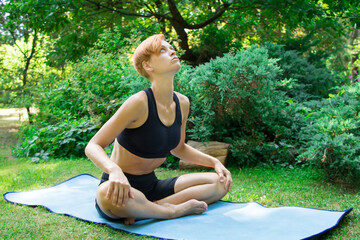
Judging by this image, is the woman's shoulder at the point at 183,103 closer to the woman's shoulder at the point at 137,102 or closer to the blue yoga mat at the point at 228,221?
the woman's shoulder at the point at 137,102

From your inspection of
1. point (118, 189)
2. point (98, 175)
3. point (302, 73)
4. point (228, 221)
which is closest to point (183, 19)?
point (302, 73)

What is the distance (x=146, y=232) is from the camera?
2660 millimetres

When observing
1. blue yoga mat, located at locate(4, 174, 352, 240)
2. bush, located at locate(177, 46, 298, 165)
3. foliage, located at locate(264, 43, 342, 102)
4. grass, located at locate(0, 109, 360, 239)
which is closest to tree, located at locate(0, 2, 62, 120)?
grass, located at locate(0, 109, 360, 239)

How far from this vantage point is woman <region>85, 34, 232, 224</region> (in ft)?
8.91

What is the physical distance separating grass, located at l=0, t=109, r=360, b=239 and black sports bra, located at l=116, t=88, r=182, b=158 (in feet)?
2.17

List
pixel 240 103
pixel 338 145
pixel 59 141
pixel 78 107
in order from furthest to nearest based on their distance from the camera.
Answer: pixel 78 107 → pixel 59 141 → pixel 240 103 → pixel 338 145

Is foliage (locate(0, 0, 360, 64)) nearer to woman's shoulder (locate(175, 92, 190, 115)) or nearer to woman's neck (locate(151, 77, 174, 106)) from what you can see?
woman's shoulder (locate(175, 92, 190, 115))

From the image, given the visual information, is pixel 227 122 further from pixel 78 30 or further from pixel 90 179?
pixel 78 30

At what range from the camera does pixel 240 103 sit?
17.2ft

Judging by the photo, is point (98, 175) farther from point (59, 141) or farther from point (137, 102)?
point (137, 102)

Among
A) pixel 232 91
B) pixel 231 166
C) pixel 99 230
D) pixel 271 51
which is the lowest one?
pixel 231 166

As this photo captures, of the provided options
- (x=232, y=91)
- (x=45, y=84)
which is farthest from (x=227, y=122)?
(x=45, y=84)

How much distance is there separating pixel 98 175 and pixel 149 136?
2462mm

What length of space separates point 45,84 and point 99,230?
606 centimetres
